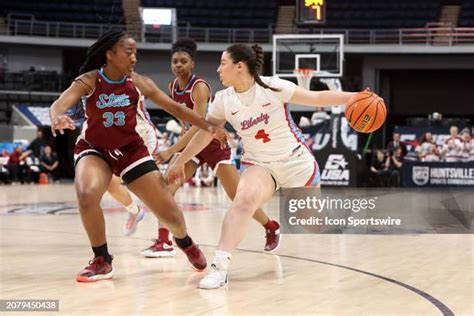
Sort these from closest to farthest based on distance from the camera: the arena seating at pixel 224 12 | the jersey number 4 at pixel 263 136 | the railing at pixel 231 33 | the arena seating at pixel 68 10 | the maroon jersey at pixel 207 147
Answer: the jersey number 4 at pixel 263 136 → the maroon jersey at pixel 207 147 → the railing at pixel 231 33 → the arena seating at pixel 68 10 → the arena seating at pixel 224 12

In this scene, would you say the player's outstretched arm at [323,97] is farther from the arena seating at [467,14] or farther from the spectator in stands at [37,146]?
the arena seating at [467,14]

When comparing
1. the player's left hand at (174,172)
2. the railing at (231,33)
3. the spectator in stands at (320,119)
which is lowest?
the spectator in stands at (320,119)

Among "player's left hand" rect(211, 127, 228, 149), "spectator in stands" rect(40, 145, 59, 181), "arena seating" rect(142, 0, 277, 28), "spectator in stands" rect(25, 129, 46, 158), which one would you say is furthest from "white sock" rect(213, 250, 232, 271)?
"arena seating" rect(142, 0, 277, 28)

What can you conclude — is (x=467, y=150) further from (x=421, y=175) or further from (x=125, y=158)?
(x=125, y=158)

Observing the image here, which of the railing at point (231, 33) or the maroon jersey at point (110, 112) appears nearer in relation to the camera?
the maroon jersey at point (110, 112)

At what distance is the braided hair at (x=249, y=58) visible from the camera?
4863 millimetres

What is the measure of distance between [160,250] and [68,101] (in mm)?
1980

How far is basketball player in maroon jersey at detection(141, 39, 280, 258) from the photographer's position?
5949mm

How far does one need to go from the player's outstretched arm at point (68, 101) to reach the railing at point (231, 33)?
21.5 metres

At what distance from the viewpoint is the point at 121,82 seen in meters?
4.76

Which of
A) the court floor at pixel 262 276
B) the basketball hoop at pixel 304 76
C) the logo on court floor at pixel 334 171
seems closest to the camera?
the court floor at pixel 262 276

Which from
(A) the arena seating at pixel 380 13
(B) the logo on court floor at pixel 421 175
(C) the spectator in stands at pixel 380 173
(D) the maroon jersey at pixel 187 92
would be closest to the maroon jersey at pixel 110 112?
(D) the maroon jersey at pixel 187 92

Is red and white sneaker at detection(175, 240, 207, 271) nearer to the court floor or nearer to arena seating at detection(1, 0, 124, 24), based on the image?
the court floor

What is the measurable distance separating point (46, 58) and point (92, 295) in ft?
78.5
